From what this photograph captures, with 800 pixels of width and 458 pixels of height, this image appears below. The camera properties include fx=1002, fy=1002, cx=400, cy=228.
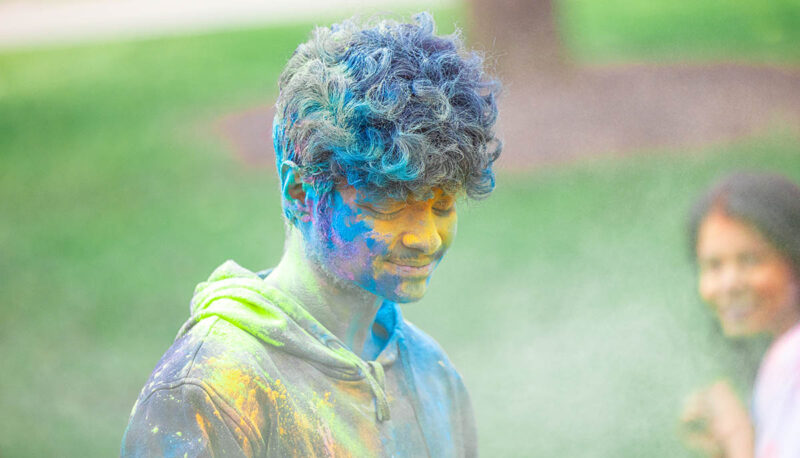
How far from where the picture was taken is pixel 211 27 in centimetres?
701

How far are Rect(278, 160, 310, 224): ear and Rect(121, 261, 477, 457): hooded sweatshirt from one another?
15 centimetres

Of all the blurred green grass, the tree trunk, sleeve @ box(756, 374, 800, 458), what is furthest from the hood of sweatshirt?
the blurred green grass

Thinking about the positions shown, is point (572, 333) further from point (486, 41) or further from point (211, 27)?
point (211, 27)

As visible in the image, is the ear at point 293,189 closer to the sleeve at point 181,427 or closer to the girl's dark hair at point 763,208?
the sleeve at point 181,427

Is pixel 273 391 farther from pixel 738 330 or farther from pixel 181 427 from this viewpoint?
pixel 738 330

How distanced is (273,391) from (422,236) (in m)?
0.36

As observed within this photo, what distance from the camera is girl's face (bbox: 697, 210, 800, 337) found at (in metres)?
4.17

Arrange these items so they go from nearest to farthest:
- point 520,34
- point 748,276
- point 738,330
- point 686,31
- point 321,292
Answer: point 321,292 → point 748,276 → point 738,330 → point 520,34 → point 686,31

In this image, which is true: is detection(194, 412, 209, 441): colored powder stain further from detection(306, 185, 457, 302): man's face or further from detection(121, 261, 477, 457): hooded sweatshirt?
detection(306, 185, 457, 302): man's face

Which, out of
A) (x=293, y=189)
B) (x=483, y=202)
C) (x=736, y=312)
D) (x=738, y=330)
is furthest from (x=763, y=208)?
(x=293, y=189)

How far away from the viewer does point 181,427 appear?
157 centimetres

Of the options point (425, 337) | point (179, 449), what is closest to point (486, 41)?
point (425, 337)

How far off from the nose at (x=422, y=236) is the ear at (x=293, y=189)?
19 cm

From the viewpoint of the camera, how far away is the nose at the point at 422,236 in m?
1.71
